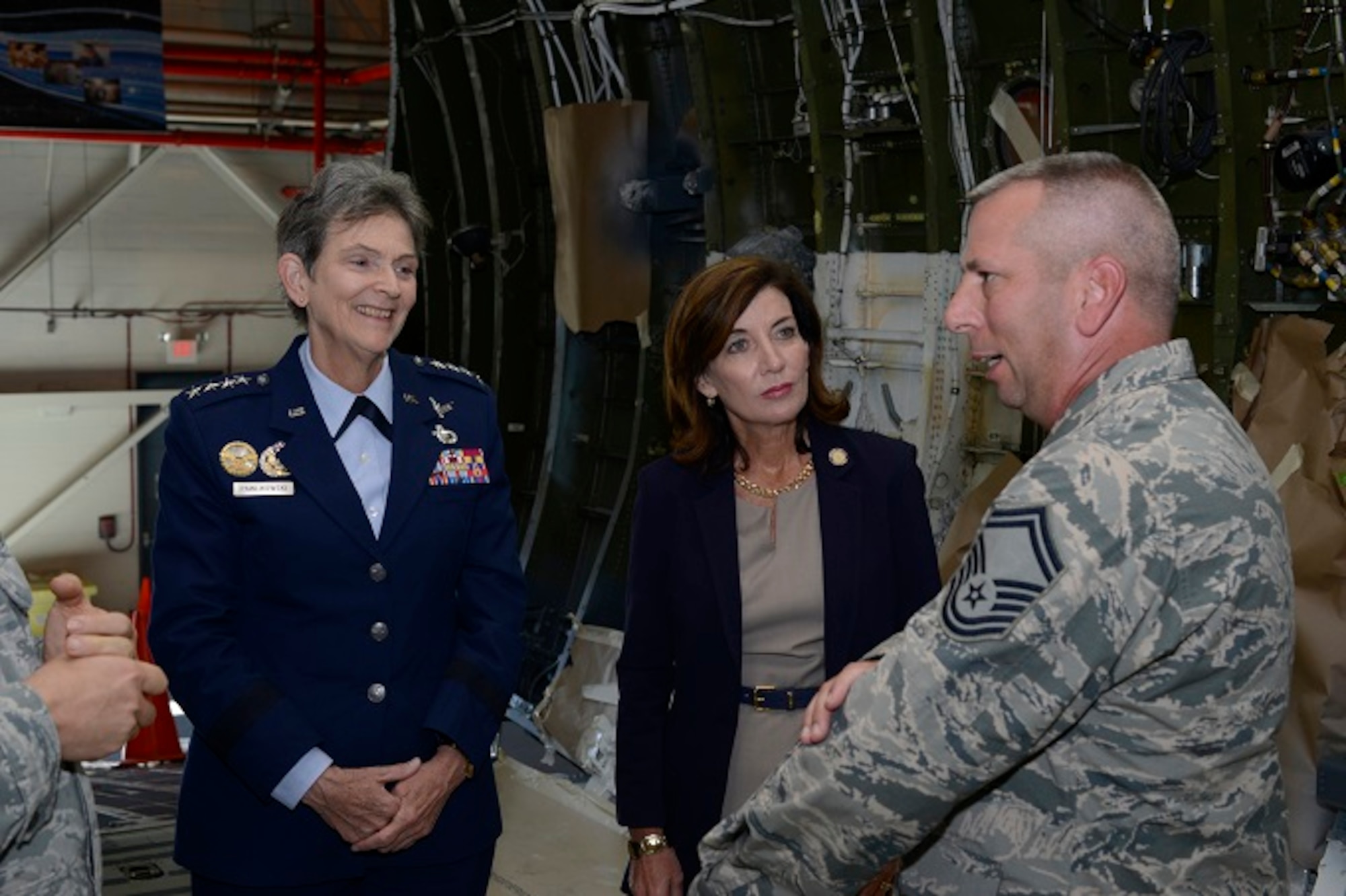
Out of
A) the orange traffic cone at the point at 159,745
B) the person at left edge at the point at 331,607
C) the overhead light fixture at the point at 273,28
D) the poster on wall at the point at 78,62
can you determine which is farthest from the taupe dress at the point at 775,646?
the overhead light fixture at the point at 273,28

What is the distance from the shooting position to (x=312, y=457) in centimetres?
268

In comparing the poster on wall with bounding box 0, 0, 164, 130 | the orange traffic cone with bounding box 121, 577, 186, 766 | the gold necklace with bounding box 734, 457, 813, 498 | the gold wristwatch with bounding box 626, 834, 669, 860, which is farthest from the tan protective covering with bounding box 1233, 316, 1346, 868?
the poster on wall with bounding box 0, 0, 164, 130

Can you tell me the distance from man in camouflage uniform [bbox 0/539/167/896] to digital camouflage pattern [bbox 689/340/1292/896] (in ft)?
2.53

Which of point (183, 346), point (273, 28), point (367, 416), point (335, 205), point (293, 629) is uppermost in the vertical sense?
point (273, 28)

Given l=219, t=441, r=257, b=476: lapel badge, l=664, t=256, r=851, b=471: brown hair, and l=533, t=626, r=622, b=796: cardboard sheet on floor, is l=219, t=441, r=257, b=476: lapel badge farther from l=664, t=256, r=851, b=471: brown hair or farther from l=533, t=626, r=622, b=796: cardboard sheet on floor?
l=533, t=626, r=622, b=796: cardboard sheet on floor

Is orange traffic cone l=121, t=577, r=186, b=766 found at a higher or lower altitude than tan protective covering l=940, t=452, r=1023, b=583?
lower

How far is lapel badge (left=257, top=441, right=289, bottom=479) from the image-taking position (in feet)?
8.70

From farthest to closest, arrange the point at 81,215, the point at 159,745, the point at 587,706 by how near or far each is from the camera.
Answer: the point at 81,215
the point at 159,745
the point at 587,706

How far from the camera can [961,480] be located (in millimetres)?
5188

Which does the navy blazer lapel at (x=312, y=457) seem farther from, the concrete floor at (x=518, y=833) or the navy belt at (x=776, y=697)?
the concrete floor at (x=518, y=833)

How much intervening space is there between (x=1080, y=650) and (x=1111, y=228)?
49 cm

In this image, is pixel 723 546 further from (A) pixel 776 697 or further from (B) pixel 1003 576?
(B) pixel 1003 576

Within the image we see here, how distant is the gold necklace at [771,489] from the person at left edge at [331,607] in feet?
1.57

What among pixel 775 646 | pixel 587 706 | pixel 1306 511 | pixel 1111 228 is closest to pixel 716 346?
pixel 775 646
